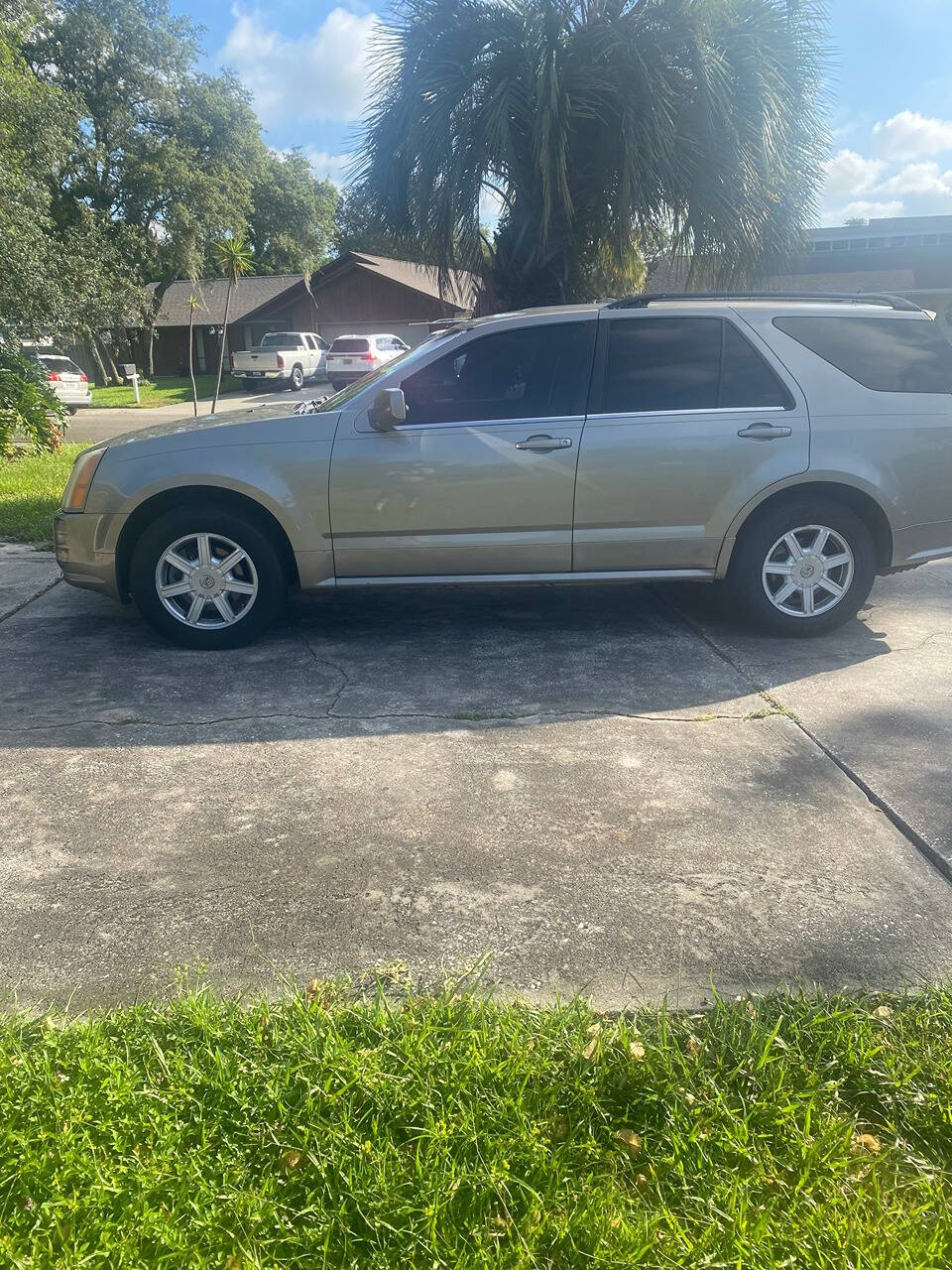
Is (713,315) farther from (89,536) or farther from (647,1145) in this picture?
(647,1145)

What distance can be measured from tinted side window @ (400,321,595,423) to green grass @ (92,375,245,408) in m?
30.6

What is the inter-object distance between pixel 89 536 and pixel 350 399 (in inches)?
61.4

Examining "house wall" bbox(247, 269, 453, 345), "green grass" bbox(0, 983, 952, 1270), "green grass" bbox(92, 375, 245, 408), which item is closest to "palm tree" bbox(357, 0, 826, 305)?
"green grass" bbox(0, 983, 952, 1270)

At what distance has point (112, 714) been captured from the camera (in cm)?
447

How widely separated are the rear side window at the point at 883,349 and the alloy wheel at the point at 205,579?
3.21 m

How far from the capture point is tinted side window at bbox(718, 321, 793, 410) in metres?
5.35

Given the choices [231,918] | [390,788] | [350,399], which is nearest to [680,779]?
[390,788]

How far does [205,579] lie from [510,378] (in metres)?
1.96

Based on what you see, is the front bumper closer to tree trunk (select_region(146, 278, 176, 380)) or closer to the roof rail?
the roof rail

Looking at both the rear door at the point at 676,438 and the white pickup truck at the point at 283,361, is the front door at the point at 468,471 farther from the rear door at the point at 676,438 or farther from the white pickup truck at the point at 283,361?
the white pickup truck at the point at 283,361

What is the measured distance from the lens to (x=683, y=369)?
5391mm

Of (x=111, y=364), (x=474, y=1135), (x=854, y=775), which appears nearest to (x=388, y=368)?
(x=854, y=775)

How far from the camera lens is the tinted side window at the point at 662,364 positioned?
5344 millimetres

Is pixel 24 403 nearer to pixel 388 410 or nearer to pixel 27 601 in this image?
pixel 27 601
